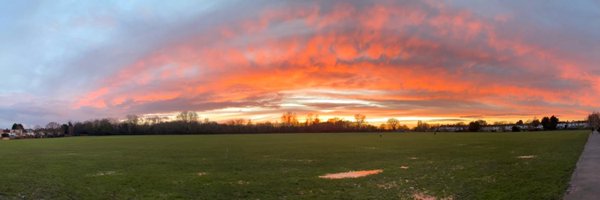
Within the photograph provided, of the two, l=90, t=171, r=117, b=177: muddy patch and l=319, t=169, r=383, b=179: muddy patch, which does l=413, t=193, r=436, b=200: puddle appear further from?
l=90, t=171, r=117, b=177: muddy patch

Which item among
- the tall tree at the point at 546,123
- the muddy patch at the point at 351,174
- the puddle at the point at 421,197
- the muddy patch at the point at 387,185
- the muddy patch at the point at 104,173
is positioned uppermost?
the tall tree at the point at 546,123

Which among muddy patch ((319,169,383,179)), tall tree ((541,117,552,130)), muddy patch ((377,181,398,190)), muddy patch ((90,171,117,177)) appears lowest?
muddy patch ((90,171,117,177))

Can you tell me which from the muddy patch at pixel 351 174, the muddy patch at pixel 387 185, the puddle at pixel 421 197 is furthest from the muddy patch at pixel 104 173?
the puddle at pixel 421 197

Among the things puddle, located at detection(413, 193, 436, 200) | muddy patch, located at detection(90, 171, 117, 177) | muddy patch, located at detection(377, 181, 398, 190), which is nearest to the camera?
puddle, located at detection(413, 193, 436, 200)

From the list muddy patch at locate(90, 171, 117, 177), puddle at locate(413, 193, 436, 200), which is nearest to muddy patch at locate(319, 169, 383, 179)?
puddle at locate(413, 193, 436, 200)

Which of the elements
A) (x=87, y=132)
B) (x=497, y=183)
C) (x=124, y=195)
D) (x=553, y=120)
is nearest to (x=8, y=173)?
(x=124, y=195)

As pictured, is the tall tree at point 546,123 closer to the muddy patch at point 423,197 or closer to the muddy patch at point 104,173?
the muddy patch at point 423,197

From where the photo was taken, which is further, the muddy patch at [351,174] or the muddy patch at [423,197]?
the muddy patch at [351,174]

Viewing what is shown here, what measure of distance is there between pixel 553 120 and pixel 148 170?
20096 centimetres

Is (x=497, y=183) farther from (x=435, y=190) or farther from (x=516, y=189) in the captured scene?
(x=435, y=190)

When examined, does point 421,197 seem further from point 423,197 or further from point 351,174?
point 351,174

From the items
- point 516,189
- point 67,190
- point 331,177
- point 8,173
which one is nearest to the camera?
point 516,189

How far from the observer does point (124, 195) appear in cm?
1695

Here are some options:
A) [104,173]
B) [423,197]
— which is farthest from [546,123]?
[104,173]
